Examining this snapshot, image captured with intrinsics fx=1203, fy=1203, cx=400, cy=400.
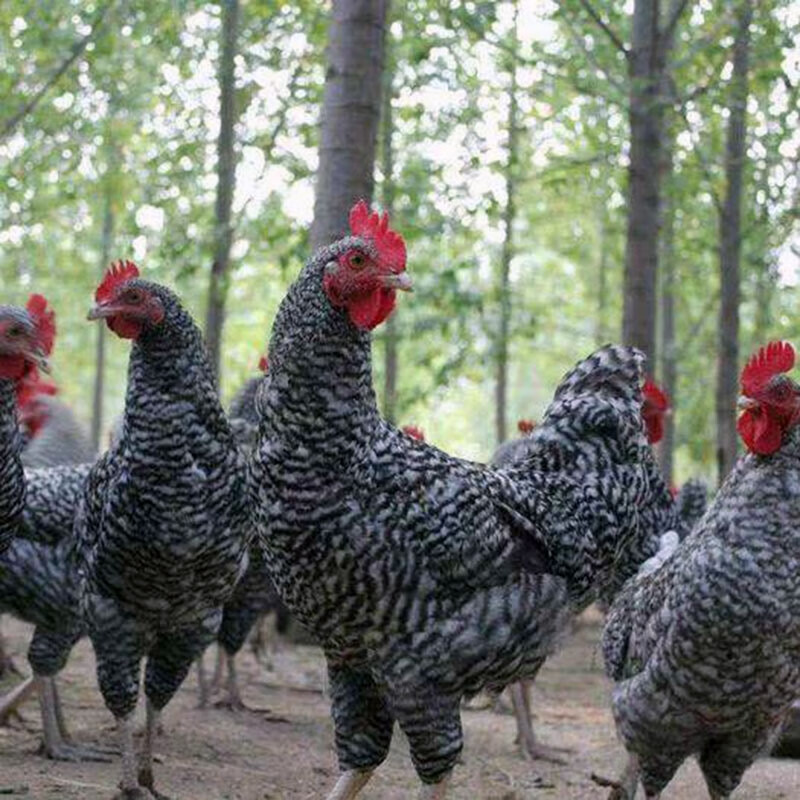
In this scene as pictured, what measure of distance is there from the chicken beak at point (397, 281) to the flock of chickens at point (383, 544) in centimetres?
3

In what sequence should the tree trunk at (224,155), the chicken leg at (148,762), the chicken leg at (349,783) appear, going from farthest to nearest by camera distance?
the tree trunk at (224,155) < the chicken leg at (148,762) < the chicken leg at (349,783)

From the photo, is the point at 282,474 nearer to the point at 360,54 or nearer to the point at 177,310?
the point at 177,310

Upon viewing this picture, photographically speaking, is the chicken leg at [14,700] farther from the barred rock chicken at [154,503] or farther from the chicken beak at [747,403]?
the chicken beak at [747,403]

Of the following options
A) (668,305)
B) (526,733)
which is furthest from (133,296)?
(668,305)

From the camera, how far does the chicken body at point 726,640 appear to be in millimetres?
4863

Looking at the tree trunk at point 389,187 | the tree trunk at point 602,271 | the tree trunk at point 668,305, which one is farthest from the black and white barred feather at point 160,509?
the tree trunk at point 602,271

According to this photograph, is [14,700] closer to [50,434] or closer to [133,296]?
[133,296]

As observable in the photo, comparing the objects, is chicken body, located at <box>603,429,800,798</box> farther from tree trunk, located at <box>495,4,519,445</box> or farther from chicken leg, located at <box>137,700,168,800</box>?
tree trunk, located at <box>495,4,519,445</box>

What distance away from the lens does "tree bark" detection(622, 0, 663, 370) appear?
929cm

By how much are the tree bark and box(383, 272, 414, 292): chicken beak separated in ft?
16.7

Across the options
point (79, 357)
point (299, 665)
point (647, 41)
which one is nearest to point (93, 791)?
point (299, 665)

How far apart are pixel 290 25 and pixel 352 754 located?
772 centimetres

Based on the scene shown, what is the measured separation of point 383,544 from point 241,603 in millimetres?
4140

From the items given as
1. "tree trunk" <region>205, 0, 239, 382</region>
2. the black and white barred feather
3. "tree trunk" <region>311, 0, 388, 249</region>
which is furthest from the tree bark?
the black and white barred feather
